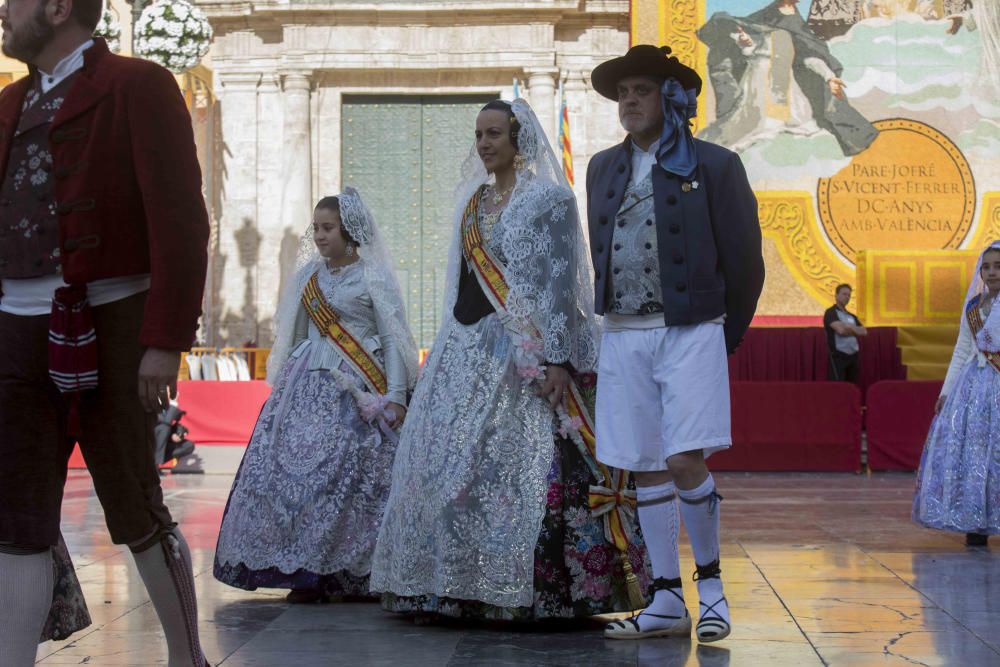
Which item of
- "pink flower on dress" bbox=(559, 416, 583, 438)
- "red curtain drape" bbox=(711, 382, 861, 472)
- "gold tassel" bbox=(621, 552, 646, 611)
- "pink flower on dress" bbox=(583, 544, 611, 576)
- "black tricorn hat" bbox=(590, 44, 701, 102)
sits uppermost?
"black tricorn hat" bbox=(590, 44, 701, 102)

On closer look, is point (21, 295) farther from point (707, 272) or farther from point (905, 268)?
point (905, 268)

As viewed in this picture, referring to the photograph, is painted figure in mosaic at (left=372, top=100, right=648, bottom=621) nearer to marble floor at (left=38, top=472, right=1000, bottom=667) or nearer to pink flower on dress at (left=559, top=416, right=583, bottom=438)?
pink flower on dress at (left=559, top=416, right=583, bottom=438)

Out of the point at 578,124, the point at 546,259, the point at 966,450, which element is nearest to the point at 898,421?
the point at 966,450

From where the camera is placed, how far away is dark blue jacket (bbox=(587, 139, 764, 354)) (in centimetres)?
415

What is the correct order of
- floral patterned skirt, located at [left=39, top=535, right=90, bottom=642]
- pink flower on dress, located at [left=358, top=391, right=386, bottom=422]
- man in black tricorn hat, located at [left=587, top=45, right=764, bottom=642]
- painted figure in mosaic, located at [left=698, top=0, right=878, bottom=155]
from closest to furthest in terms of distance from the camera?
floral patterned skirt, located at [left=39, top=535, right=90, bottom=642] < man in black tricorn hat, located at [left=587, top=45, right=764, bottom=642] < pink flower on dress, located at [left=358, top=391, right=386, bottom=422] < painted figure in mosaic, located at [left=698, top=0, right=878, bottom=155]

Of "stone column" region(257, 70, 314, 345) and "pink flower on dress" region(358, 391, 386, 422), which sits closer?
"pink flower on dress" region(358, 391, 386, 422)

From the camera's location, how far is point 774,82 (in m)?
17.0

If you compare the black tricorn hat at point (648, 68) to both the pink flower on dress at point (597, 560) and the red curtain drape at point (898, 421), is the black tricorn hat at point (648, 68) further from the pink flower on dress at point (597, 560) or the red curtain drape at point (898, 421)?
the red curtain drape at point (898, 421)

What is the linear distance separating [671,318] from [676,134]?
1.95 ft

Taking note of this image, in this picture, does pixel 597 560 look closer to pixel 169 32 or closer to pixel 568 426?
pixel 568 426

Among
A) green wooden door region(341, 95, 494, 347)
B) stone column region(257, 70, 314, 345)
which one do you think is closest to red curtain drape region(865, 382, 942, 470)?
green wooden door region(341, 95, 494, 347)

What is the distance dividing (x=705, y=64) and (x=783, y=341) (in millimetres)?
5060

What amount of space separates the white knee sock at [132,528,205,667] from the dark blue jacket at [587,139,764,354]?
1697 millimetres

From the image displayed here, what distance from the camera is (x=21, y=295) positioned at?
293 cm
